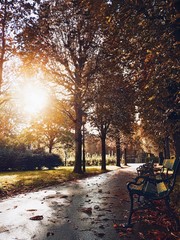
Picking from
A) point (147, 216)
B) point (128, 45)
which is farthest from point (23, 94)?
point (147, 216)

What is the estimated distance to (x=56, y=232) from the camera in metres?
4.47

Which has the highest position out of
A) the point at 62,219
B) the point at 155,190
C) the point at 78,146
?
the point at 78,146

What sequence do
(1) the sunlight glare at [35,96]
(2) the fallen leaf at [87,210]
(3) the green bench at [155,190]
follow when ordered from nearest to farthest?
1. (3) the green bench at [155,190]
2. (2) the fallen leaf at [87,210]
3. (1) the sunlight glare at [35,96]

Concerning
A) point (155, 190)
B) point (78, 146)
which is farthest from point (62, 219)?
point (78, 146)

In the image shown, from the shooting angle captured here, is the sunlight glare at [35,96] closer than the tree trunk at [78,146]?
Yes

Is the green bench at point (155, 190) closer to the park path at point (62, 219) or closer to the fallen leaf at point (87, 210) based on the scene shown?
the park path at point (62, 219)

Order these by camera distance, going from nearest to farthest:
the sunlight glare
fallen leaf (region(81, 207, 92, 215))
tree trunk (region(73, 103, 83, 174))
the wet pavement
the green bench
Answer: the wet pavement < the green bench < fallen leaf (region(81, 207, 92, 215)) < the sunlight glare < tree trunk (region(73, 103, 83, 174))

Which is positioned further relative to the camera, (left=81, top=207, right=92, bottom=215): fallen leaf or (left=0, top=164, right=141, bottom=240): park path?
(left=81, top=207, right=92, bottom=215): fallen leaf

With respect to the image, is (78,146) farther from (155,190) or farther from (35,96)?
(155,190)

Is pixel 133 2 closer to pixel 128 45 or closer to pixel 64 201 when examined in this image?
pixel 128 45

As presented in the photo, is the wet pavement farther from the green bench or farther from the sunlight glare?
the sunlight glare

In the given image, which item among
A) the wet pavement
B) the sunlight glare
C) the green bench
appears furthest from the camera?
the sunlight glare

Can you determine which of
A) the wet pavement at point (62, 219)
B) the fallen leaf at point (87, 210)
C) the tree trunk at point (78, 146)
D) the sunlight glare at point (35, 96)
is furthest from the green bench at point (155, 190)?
the sunlight glare at point (35, 96)

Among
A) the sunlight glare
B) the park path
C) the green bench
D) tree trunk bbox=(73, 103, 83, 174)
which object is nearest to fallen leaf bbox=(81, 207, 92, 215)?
the park path
